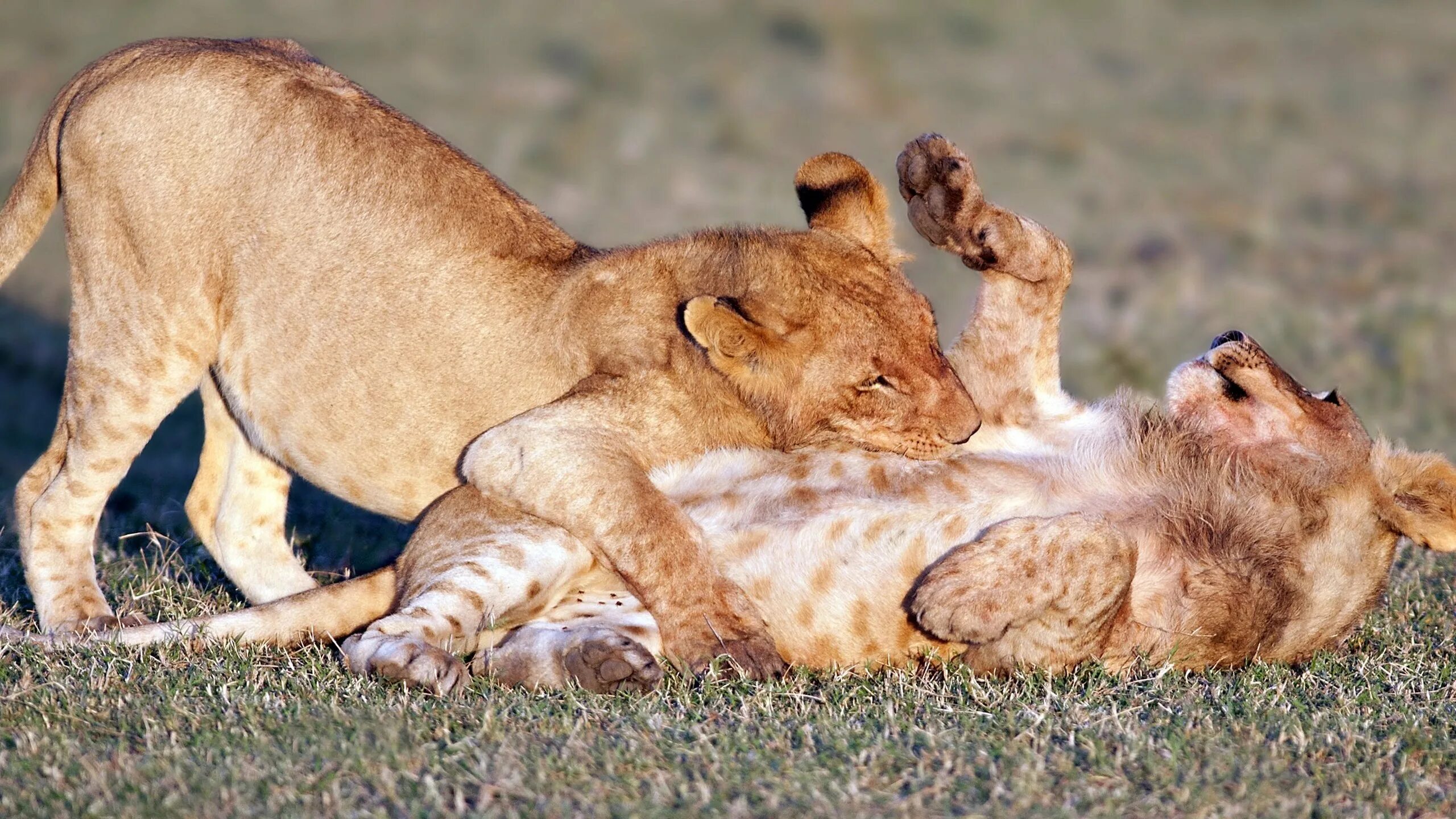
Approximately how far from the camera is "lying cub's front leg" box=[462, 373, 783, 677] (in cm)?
401

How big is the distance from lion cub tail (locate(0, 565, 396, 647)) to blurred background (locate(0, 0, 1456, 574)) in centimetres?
111

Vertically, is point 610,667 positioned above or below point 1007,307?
below

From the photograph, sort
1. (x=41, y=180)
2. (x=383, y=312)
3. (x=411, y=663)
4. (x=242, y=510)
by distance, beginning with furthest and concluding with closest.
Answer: (x=242, y=510) < (x=41, y=180) < (x=383, y=312) < (x=411, y=663)

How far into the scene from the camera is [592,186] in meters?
14.0

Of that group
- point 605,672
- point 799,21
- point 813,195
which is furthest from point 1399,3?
point 605,672

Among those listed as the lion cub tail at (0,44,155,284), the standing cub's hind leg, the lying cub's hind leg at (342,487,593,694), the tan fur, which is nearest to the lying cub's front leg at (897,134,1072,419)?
the tan fur

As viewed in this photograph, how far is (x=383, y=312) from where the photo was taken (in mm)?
4621

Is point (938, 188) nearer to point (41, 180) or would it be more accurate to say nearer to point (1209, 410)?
point (1209, 410)

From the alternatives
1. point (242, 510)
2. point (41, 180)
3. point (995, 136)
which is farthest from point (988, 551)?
point (995, 136)

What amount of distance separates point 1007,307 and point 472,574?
1.76m

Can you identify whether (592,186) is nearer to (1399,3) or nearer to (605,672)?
(605,672)

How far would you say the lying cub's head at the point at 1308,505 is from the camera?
4105 millimetres

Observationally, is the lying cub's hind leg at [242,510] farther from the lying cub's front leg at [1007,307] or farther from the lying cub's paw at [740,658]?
the lying cub's front leg at [1007,307]

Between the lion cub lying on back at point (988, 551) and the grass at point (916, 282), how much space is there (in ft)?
0.49
